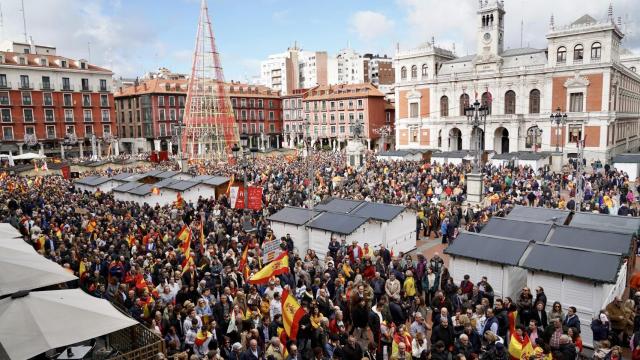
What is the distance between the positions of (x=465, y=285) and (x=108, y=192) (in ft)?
81.1

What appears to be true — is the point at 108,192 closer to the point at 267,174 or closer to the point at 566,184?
the point at 267,174

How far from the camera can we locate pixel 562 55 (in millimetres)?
49719

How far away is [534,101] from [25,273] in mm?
54613

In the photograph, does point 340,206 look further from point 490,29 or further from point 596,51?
point 490,29

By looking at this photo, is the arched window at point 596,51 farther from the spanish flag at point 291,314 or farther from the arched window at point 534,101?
the spanish flag at point 291,314

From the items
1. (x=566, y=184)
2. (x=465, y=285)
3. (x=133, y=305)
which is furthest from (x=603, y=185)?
(x=133, y=305)

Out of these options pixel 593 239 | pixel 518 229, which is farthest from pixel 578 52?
pixel 593 239

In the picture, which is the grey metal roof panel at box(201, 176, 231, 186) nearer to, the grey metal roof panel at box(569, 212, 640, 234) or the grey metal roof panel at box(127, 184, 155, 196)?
the grey metal roof panel at box(127, 184, 155, 196)

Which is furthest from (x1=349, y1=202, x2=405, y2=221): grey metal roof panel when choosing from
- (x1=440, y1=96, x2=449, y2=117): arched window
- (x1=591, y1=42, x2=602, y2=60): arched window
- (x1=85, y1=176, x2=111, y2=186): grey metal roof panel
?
(x1=440, y1=96, x2=449, y2=117): arched window

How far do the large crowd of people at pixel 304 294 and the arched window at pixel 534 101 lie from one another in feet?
109

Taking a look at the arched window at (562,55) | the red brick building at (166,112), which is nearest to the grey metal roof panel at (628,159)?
the arched window at (562,55)

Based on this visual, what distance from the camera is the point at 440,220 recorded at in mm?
20203

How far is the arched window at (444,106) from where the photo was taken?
58219 millimetres

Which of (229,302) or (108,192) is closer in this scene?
(229,302)
